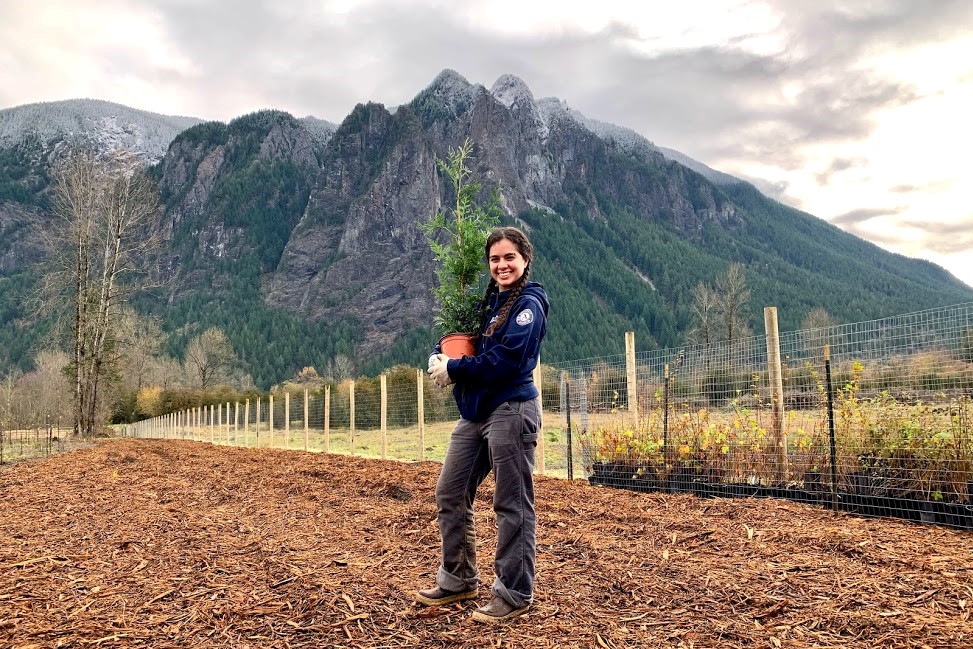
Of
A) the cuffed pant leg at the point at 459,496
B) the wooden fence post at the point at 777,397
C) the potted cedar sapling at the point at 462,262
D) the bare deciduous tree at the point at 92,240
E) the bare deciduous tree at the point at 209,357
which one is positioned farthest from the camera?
the bare deciduous tree at the point at 209,357

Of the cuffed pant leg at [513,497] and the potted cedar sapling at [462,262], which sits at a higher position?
the potted cedar sapling at [462,262]

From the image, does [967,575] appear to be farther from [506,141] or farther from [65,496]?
[506,141]

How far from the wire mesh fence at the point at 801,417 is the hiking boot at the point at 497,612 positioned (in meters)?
3.59

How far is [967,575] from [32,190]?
181 m

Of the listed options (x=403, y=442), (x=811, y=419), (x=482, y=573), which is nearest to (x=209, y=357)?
(x=403, y=442)

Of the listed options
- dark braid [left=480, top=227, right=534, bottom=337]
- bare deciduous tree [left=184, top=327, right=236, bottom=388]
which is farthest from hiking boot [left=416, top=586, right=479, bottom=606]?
bare deciduous tree [left=184, top=327, right=236, bottom=388]

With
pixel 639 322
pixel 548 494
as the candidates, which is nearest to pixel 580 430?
pixel 548 494

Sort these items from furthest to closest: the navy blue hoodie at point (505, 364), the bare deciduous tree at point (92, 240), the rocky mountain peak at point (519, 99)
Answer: the rocky mountain peak at point (519, 99) < the bare deciduous tree at point (92, 240) < the navy blue hoodie at point (505, 364)

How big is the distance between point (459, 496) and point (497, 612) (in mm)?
536

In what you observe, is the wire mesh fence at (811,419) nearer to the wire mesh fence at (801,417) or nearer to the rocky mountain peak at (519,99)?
the wire mesh fence at (801,417)

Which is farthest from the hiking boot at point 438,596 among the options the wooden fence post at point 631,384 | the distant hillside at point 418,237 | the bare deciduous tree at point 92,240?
the distant hillside at point 418,237

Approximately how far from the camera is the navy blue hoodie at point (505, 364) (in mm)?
2805

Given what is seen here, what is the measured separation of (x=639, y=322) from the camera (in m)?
93.8

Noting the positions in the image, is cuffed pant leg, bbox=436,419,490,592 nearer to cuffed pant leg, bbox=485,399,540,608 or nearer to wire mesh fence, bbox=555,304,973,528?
cuffed pant leg, bbox=485,399,540,608
